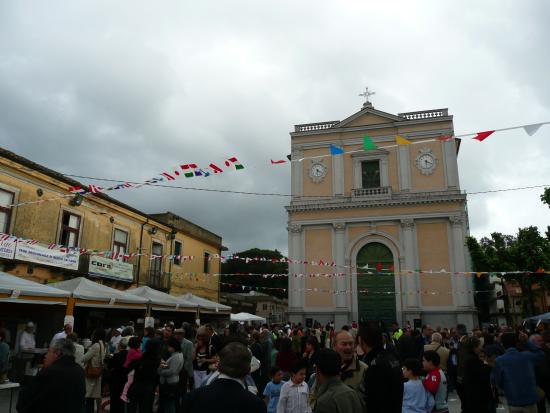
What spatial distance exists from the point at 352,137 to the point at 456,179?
255 inches

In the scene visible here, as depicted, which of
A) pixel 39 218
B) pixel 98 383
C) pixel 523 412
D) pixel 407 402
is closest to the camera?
pixel 407 402

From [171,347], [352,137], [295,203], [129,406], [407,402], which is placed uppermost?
[352,137]

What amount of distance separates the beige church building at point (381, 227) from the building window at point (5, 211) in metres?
14.9

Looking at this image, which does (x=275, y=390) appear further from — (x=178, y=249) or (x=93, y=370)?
(x=178, y=249)

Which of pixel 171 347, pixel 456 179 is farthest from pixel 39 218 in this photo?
pixel 456 179

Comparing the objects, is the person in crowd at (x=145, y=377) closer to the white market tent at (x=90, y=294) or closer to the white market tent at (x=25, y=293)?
the white market tent at (x=25, y=293)

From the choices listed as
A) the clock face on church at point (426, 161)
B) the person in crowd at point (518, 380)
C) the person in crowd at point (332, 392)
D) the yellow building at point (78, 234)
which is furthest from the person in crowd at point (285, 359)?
the clock face on church at point (426, 161)

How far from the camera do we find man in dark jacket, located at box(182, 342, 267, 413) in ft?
8.53

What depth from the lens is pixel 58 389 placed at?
13.5 feet

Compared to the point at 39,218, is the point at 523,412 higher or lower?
lower

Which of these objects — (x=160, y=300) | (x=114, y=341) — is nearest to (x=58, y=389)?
(x=114, y=341)

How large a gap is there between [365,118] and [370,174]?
3.50m

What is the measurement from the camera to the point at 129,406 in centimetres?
664

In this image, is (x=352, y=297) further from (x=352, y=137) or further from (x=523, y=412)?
(x=523, y=412)
